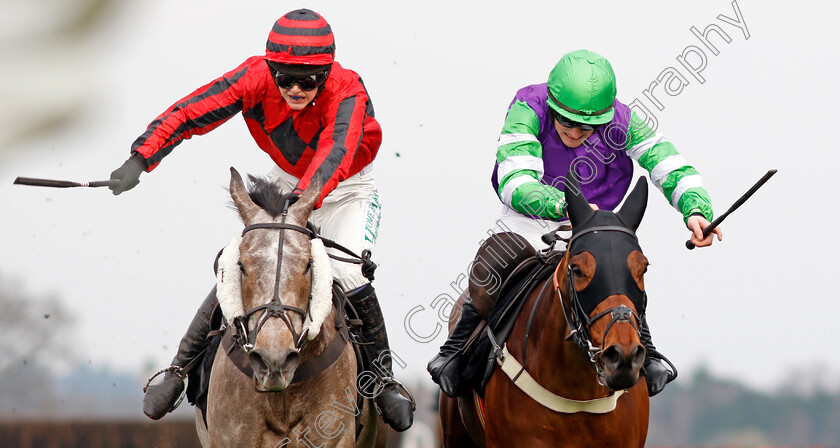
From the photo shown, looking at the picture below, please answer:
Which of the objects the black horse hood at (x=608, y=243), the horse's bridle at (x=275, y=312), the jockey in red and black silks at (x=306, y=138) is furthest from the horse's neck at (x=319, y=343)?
the black horse hood at (x=608, y=243)

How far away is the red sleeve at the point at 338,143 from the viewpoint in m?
6.09

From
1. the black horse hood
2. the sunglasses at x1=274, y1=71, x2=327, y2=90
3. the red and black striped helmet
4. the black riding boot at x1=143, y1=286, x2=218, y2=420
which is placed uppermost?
the black horse hood

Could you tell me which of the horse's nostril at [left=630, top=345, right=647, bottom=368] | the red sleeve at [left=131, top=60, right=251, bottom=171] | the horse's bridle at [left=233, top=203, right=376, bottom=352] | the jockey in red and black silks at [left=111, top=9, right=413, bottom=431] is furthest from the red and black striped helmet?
the horse's nostril at [left=630, top=345, right=647, bottom=368]

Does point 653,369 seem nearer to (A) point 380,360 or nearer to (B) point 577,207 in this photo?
(B) point 577,207

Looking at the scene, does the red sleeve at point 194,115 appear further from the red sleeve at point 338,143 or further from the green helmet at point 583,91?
the green helmet at point 583,91

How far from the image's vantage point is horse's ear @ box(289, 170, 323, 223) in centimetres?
563

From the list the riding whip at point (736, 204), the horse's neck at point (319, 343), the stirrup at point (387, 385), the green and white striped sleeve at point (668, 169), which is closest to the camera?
the riding whip at point (736, 204)

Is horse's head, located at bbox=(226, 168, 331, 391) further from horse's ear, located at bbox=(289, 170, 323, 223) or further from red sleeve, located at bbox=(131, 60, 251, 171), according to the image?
red sleeve, located at bbox=(131, 60, 251, 171)

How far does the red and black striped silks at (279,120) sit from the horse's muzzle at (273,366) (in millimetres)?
1533

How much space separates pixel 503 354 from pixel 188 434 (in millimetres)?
5241

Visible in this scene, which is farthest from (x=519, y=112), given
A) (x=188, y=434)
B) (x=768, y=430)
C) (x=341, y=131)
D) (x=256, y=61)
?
(x=768, y=430)

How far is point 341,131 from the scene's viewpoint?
259 inches

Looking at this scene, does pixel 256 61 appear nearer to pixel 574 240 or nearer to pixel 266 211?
pixel 266 211

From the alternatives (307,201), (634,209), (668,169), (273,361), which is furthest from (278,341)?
(668,169)
